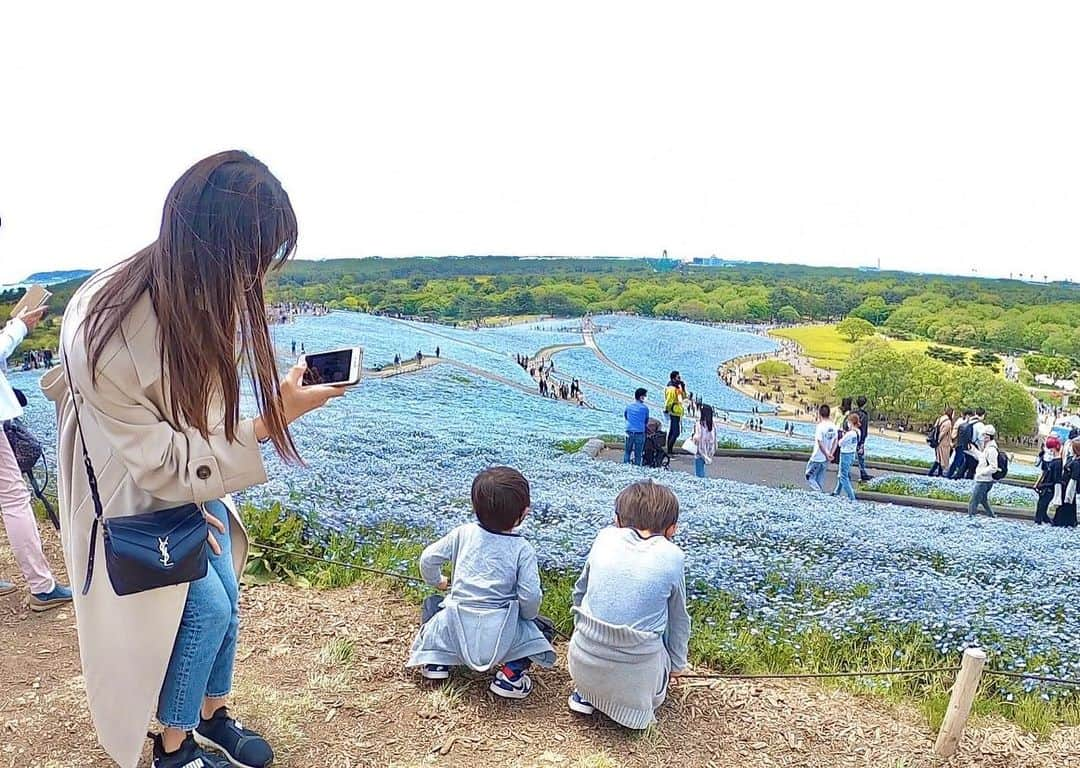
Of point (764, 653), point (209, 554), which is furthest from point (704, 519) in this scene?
point (209, 554)

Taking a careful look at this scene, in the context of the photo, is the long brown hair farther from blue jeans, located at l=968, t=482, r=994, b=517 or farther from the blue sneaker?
blue jeans, located at l=968, t=482, r=994, b=517

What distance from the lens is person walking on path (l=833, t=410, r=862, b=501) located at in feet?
19.6

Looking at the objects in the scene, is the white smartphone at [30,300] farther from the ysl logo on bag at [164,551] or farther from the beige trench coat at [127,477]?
the ysl logo on bag at [164,551]

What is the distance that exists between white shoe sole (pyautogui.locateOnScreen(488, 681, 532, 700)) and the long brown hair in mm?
1824

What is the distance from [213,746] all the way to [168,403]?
149cm

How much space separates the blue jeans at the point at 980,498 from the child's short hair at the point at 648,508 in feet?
11.5

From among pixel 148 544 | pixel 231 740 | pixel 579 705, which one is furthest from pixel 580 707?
pixel 148 544

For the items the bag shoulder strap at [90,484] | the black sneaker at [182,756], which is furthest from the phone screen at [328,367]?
the black sneaker at [182,756]

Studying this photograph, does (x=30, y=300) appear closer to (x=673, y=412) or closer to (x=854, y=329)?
(x=673, y=412)

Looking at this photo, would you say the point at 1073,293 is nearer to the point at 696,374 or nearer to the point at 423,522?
Answer: the point at 696,374

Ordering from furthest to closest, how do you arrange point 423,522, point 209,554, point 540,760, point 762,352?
point 762,352, point 423,522, point 540,760, point 209,554

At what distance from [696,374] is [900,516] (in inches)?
71.3

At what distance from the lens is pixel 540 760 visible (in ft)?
10.5

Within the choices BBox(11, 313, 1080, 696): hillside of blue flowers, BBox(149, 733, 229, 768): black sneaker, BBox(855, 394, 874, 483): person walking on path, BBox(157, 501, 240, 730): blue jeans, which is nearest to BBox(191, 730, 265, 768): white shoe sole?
BBox(149, 733, 229, 768): black sneaker
